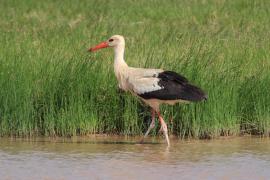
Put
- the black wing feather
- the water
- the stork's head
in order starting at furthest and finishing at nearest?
the stork's head
the black wing feather
the water

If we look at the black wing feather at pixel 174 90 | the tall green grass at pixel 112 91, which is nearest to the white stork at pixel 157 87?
the black wing feather at pixel 174 90

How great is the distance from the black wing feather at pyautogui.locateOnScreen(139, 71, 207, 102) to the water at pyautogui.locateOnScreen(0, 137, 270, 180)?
0.66 m

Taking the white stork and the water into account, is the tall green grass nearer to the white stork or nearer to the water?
the water

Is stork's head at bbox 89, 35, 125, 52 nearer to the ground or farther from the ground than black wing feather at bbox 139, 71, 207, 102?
farther from the ground

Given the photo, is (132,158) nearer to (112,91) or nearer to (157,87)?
(157,87)

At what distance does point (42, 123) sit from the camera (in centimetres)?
1253

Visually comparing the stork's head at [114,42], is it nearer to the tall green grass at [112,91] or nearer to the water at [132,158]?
the tall green grass at [112,91]

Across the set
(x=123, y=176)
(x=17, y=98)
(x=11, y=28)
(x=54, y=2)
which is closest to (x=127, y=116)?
(x=17, y=98)

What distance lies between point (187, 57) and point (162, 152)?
1816 millimetres

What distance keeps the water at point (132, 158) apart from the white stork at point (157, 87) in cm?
50

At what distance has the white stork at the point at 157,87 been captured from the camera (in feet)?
38.5

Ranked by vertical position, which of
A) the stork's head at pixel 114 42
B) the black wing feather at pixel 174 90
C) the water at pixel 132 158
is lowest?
the water at pixel 132 158

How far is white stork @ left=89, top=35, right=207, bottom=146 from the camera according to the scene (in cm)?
1174

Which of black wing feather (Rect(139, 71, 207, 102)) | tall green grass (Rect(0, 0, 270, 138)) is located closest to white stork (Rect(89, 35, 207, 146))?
black wing feather (Rect(139, 71, 207, 102))
